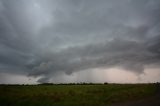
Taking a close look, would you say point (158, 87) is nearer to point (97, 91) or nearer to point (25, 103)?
point (97, 91)

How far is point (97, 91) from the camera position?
62.9 m

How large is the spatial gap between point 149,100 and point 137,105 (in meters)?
5.40

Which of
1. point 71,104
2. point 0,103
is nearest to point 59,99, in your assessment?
point 71,104

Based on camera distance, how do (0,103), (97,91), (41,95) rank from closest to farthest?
(0,103) → (41,95) → (97,91)

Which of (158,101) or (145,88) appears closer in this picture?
(158,101)

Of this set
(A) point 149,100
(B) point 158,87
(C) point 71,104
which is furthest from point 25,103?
(B) point 158,87

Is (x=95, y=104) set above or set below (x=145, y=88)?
below

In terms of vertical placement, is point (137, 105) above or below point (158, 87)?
below

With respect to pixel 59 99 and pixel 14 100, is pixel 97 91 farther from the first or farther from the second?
pixel 14 100

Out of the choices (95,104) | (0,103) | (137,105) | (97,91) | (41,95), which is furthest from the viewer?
(97,91)

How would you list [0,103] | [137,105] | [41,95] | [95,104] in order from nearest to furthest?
[137,105] < [95,104] < [0,103] < [41,95]

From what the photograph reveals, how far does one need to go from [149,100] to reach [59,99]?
18.6 m

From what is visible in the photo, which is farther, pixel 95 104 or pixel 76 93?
pixel 76 93

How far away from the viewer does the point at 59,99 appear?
5400 centimetres
